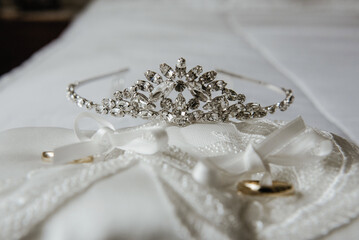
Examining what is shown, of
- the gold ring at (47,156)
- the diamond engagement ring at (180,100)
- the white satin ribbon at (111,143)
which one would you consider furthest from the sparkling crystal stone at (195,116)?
the gold ring at (47,156)

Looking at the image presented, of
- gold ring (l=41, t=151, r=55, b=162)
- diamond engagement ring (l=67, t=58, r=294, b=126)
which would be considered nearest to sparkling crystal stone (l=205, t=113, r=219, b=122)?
diamond engagement ring (l=67, t=58, r=294, b=126)

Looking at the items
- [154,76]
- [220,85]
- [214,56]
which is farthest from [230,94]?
[214,56]

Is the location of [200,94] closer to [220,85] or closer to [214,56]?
[220,85]

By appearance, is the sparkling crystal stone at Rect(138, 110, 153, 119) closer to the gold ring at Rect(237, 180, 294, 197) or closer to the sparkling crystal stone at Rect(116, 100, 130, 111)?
the sparkling crystal stone at Rect(116, 100, 130, 111)

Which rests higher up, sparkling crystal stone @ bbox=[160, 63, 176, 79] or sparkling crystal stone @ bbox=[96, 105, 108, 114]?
sparkling crystal stone @ bbox=[160, 63, 176, 79]

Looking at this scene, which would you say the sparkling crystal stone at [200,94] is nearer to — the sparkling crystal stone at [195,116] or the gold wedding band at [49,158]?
the sparkling crystal stone at [195,116]

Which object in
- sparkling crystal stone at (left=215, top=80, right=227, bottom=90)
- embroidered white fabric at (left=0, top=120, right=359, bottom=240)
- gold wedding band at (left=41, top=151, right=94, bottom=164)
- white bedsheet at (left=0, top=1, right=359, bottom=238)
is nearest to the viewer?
embroidered white fabric at (left=0, top=120, right=359, bottom=240)

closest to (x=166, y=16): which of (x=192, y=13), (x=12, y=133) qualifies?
(x=192, y=13)
